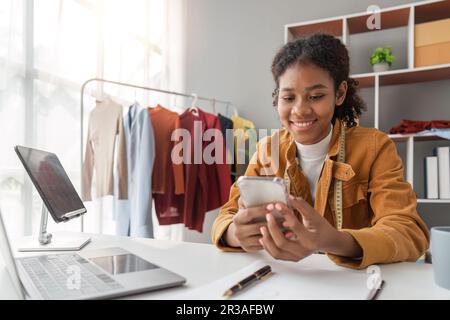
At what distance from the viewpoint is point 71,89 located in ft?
6.30

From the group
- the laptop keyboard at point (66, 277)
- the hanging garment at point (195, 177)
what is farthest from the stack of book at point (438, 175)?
the laptop keyboard at point (66, 277)

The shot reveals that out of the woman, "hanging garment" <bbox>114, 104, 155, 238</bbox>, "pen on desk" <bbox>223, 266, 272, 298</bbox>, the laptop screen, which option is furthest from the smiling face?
"hanging garment" <bbox>114, 104, 155, 238</bbox>

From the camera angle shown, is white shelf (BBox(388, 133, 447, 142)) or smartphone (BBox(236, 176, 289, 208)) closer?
smartphone (BBox(236, 176, 289, 208))

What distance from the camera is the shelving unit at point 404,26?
2047mm

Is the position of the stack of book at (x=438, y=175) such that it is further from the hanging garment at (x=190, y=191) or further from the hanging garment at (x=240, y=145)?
the hanging garment at (x=190, y=191)


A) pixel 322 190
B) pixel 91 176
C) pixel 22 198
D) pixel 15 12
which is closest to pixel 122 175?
pixel 91 176

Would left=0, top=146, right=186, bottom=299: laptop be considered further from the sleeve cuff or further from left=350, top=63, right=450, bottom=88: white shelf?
left=350, top=63, right=450, bottom=88: white shelf

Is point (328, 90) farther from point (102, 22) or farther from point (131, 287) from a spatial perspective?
point (102, 22)

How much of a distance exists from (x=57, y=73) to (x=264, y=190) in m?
1.62

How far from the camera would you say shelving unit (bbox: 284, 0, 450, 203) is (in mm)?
2047

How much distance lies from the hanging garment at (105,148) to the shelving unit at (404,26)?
129 cm

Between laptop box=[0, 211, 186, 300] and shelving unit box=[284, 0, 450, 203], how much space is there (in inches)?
73.6

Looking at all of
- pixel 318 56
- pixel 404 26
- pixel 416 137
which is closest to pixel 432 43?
pixel 404 26

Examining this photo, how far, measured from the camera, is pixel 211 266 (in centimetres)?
68
